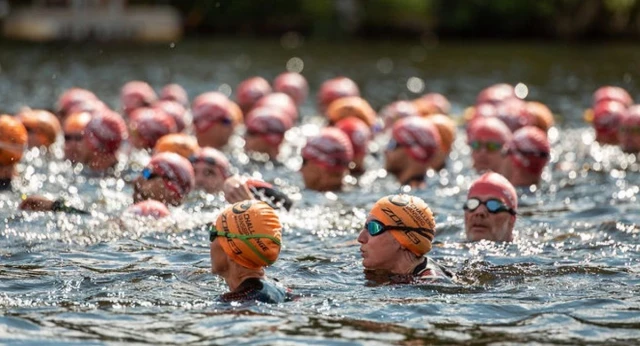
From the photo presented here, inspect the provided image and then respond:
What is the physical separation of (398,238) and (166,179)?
166 inches

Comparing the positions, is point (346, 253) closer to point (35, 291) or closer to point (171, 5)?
point (35, 291)

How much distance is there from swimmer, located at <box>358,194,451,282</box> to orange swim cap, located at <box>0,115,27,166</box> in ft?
20.7

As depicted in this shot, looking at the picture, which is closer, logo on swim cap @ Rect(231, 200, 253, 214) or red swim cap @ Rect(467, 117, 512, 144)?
logo on swim cap @ Rect(231, 200, 253, 214)

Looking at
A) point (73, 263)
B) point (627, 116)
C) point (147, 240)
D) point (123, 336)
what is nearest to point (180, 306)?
point (123, 336)

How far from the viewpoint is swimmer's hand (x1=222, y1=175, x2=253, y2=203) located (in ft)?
47.3

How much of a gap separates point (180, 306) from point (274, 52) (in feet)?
130

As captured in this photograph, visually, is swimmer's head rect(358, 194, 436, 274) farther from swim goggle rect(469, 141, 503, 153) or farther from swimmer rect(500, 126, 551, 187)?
swim goggle rect(469, 141, 503, 153)

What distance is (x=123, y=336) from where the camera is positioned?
1056 centimetres

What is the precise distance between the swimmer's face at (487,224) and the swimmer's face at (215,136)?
8.56m

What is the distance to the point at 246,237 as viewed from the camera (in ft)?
35.9

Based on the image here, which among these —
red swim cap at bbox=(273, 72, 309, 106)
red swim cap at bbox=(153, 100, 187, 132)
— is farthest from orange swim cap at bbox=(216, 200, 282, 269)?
red swim cap at bbox=(273, 72, 309, 106)

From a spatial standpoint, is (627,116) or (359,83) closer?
(627,116)

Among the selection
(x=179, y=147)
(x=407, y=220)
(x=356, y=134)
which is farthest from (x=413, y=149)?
(x=407, y=220)

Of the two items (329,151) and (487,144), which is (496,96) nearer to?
(487,144)
